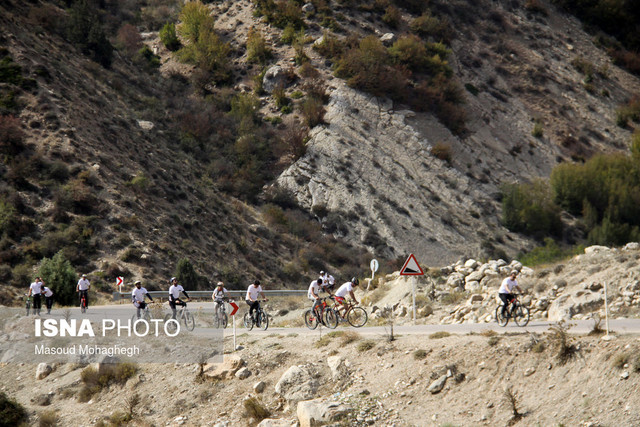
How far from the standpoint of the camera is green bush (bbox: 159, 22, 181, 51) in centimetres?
6775

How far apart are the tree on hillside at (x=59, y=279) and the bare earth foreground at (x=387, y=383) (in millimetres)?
10742

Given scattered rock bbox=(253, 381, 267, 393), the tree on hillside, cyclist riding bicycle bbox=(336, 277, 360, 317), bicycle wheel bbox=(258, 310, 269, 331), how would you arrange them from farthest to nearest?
the tree on hillside < bicycle wheel bbox=(258, 310, 269, 331) < cyclist riding bicycle bbox=(336, 277, 360, 317) < scattered rock bbox=(253, 381, 267, 393)

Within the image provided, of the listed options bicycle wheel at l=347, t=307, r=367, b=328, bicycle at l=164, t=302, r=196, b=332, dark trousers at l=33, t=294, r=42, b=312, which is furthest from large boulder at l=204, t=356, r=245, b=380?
dark trousers at l=33, t=294, r=42, b=312

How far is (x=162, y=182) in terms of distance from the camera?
155 ft

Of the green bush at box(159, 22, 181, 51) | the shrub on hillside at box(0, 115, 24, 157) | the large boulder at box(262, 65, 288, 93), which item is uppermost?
the green bush at box(159, 22, 181, 51)

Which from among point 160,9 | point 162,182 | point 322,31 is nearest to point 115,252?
point 162,182

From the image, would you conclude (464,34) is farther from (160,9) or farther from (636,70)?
(160,9)

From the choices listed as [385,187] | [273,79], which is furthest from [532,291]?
[273,79]

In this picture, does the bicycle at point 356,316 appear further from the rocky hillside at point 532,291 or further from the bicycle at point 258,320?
the rocky hillside at point 532,291

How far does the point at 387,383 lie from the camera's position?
626 inches

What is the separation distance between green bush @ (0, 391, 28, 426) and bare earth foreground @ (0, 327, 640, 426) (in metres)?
0.30

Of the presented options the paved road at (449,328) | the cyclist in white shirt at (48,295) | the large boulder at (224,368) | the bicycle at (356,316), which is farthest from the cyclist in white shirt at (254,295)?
the cyclist in white shirt at (48,295)

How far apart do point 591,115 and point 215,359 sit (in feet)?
182

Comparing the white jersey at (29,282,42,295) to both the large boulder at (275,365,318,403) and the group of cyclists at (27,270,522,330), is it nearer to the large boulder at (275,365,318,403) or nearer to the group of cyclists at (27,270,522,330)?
the group of cyclists at (27,270,522,330)
